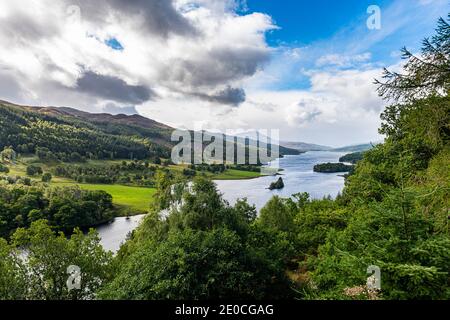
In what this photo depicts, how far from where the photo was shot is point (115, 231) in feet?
160

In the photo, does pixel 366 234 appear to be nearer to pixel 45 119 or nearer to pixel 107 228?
pixel 107 228

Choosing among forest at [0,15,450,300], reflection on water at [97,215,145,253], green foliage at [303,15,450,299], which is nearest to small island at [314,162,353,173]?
reflection on water at [97,215,145,253]

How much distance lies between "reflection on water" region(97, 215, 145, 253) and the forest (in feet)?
70.4

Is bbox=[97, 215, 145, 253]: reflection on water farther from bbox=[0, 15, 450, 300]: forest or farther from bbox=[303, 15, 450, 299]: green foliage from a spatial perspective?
bbox=[303, 15, 450, 299]: green foliage

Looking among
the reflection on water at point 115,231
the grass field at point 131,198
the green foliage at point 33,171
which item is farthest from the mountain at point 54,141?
the reflection on water at point 115,231

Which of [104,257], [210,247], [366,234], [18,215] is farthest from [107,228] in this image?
[366,234]

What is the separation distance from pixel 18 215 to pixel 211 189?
48.7 meters

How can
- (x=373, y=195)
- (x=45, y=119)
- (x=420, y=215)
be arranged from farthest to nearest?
(x=45, y=119) < (x=373, y=195) < (x=420, y=215)

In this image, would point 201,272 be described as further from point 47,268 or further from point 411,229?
point 47,268

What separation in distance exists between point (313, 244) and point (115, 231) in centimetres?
4033

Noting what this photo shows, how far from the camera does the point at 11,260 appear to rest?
13359mm

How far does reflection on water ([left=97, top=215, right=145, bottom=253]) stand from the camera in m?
40.4

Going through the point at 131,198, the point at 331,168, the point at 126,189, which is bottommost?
the point at 131,198

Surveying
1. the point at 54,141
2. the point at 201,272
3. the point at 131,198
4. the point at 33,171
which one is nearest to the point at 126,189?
the point at 131,198
